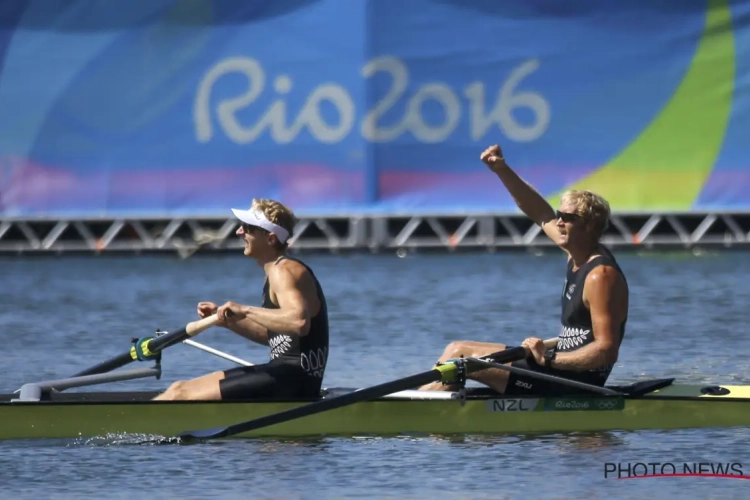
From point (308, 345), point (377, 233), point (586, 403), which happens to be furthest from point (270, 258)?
point (377, 233)

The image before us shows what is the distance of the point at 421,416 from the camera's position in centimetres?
1070

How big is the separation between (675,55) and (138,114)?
7585mm

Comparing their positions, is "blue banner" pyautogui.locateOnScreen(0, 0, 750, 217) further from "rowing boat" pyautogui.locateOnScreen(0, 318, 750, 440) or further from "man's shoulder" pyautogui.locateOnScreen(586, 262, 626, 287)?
"man's shoulder" pyautogui.locateOnScreen(586, 262, 626, 287)

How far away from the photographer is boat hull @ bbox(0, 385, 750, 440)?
10617 mm

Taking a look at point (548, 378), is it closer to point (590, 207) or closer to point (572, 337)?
point (572, 337)

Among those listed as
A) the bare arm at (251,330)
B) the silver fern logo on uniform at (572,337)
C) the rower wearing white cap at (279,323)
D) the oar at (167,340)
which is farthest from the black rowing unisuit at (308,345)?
the silver fern logo on uniform at (572,337)

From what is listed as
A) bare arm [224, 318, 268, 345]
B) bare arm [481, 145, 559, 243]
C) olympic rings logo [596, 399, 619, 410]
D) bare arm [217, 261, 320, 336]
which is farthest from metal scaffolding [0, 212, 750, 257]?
bare arm [217, 261, 320, 336]

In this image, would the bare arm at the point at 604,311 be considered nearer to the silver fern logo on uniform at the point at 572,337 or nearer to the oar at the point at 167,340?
the silver fern logo on uniform at the point at 572,337

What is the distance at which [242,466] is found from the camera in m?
10.2

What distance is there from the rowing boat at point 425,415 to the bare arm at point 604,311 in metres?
0.35

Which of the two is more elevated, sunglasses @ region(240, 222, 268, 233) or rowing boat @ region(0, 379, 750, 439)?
sunglasses @ region(240, 222, 268, 233)

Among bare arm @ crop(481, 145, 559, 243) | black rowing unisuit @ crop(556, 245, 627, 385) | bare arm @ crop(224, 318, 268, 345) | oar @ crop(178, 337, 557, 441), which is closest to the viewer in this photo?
oar @ crop(178, 337, 557, 441)

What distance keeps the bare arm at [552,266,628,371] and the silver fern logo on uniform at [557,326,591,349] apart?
12cm

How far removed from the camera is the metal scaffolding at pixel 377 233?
81.3ft
